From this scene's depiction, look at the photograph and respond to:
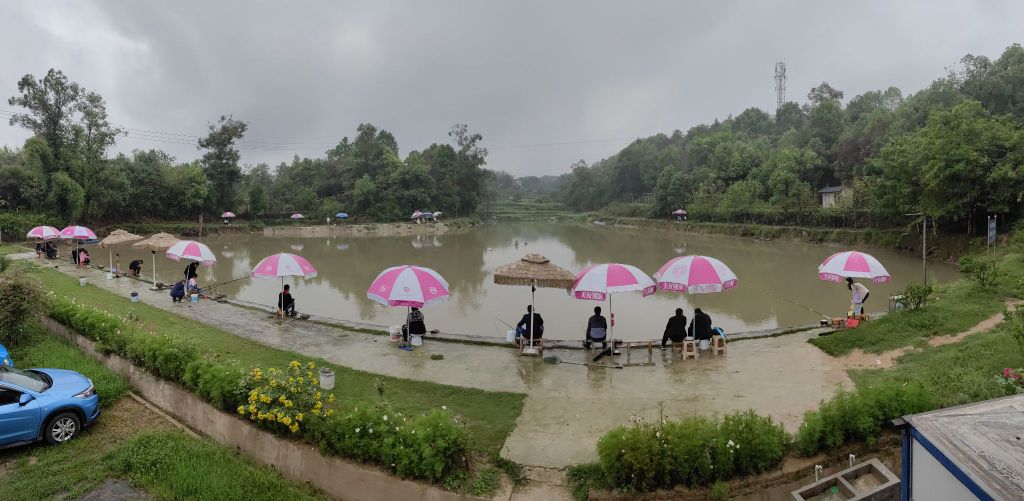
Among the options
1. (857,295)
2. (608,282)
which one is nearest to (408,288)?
(608,282)

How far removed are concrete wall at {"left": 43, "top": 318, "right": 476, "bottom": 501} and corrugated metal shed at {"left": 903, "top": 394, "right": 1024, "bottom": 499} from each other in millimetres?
3444

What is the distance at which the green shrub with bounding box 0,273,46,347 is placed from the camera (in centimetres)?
818

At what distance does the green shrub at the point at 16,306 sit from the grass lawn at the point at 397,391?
158 centimetres

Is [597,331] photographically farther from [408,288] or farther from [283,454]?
[283,454]

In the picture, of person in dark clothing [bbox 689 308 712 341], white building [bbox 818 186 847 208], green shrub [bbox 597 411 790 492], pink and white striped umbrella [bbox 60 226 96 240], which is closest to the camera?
green shrub [bbox 597 411 790 492]

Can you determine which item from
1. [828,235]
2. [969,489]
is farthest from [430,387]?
[828,235]

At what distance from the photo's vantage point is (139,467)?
17.0ft

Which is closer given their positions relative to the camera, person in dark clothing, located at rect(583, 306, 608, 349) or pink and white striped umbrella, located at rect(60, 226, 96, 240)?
person in dark clothing, located at rect(583, 306, 608, 349)

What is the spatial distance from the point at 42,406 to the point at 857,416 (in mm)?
8387

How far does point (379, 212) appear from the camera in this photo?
49.3m

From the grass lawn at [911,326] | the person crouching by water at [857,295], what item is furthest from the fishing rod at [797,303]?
the grass lawn at [911,326]

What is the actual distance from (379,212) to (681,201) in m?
29.1

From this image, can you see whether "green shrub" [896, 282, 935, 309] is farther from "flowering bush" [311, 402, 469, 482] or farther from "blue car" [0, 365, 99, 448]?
"blue car" [0, 365, 99, 448]

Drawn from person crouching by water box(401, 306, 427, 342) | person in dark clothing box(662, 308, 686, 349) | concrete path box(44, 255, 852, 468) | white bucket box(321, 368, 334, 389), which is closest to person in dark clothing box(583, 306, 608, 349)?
concrete path box(44, 255, 852, 468)
